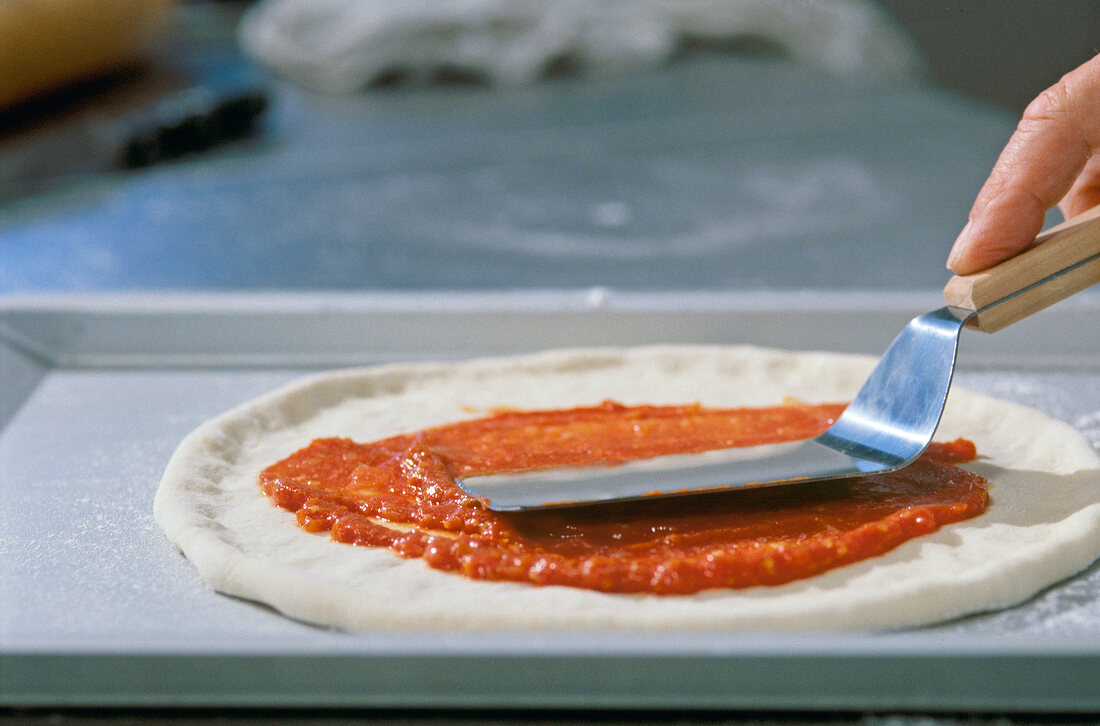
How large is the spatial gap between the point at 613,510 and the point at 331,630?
0.99 ft

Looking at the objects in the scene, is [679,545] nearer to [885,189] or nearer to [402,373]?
[402,373]

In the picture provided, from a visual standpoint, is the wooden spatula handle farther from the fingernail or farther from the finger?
the finger

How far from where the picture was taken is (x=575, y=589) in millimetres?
901

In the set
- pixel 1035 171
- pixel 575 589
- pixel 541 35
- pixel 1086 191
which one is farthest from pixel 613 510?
pixel 541 35

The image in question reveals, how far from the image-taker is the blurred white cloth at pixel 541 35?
12.3 ft

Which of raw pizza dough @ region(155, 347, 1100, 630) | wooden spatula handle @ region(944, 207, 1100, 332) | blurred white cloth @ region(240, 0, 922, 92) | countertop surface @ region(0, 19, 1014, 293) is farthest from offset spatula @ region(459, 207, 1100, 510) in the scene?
blurred white cloth @ region(240, 0, 922, 92)

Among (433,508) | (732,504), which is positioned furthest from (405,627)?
(732,504)

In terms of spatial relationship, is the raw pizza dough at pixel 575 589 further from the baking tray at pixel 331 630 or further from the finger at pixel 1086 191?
the finger at pixel 1086 191

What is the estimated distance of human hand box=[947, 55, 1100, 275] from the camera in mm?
1076

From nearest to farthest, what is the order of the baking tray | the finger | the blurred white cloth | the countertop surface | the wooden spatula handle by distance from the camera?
the baking tray < the wooden spatula handle < the finger < the countertop surface < the blurred white cloth

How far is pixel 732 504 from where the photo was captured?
104 centimetres

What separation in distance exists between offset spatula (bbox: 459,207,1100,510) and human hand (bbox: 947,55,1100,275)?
22 mm

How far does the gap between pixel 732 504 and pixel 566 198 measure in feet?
6.26

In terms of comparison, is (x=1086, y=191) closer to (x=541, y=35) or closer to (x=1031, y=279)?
(x=1031, y=279)
